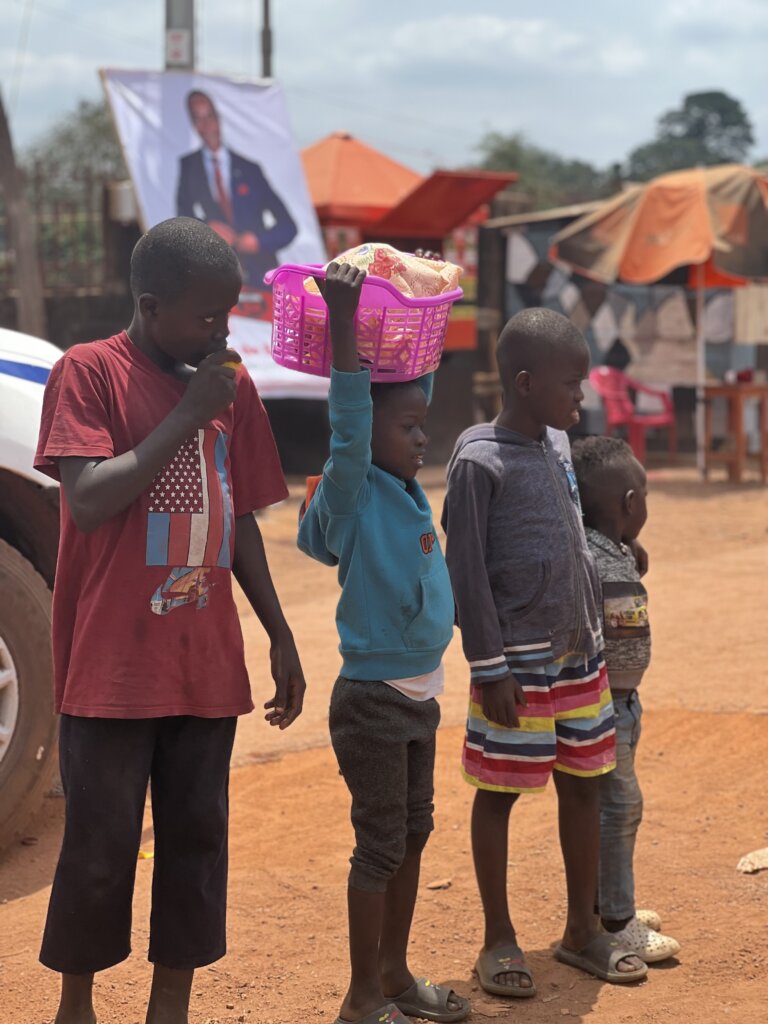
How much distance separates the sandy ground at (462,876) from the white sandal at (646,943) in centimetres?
4

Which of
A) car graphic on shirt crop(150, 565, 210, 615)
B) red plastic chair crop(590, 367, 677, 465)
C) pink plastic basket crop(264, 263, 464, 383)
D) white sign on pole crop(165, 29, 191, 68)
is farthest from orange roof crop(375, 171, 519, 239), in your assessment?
car graphic on shirt crop(150, 565, 210, 615)

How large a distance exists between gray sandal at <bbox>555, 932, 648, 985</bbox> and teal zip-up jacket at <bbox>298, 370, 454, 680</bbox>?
967 mm

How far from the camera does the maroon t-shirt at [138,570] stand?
2.60 meters

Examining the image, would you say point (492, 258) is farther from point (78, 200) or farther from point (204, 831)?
point (204, 831)

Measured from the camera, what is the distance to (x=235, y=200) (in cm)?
1245

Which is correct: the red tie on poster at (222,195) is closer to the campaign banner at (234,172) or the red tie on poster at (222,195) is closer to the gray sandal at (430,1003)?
the campaign banner at (234,172)

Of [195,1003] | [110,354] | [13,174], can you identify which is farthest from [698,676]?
[13,174]

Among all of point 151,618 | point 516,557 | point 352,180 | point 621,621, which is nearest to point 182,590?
point 151,618

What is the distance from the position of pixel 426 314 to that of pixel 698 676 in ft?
12.3

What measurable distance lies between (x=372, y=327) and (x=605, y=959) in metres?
1.74

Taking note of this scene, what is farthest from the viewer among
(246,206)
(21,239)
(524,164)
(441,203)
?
(524,164)

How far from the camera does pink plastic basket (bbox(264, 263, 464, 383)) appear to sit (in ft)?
9.27

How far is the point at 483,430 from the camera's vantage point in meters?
3.38

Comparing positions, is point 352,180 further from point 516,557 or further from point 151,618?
point 151,618
